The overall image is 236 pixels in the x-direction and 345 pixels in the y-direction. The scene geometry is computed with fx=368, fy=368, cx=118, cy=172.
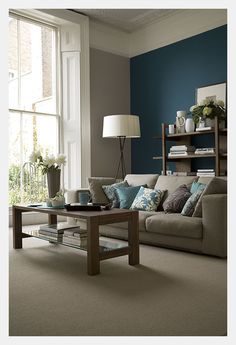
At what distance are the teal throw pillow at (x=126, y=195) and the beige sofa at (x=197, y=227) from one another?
0.40 meters

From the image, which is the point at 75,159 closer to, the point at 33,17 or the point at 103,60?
the point at 103,60

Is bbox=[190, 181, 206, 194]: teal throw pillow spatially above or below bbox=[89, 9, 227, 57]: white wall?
below

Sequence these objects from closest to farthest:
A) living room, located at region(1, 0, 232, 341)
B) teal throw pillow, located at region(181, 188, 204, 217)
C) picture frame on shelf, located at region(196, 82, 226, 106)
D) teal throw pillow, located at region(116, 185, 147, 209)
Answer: living room, located at region(1, 0, 232, 341)
teal throw pillow, located at region(181, 188, 204, 217)
teal throw pillow, located at region(116, 185, 147, 209)
picture frame on shelf, located at region(196, 82, 226, 106)

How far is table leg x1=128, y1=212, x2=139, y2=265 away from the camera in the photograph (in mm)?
Result: 3473

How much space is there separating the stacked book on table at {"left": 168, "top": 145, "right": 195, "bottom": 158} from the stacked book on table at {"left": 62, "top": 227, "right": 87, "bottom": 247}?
281 cm

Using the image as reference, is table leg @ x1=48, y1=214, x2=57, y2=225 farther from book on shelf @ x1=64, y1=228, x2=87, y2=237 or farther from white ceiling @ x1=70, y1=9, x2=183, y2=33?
white ceiling @ x1=70, y1=9, x2=183, y2=33

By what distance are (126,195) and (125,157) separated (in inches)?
98.7

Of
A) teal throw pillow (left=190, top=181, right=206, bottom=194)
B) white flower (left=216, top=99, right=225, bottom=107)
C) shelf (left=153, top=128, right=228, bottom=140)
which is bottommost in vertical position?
teal throw pillow (left=190, top=181, right=206, bottom=194)

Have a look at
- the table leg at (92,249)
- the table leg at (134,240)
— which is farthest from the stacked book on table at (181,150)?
the table leg at (92,249)

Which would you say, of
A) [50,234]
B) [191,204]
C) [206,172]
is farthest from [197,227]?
[206,172]

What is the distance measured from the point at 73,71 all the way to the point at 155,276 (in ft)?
14.9

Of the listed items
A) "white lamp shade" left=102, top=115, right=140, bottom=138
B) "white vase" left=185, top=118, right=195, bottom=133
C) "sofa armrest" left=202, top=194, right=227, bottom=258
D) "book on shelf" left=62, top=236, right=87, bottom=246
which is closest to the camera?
"book on shelf" left=62, top=236, right=87, bottom=246

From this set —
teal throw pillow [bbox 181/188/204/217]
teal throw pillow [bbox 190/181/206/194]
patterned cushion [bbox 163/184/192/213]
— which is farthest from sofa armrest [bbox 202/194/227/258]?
patterned cushion [bbox 163/184/192/213]

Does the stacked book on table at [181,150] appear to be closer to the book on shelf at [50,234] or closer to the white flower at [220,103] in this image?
the white flower at [220,103]
